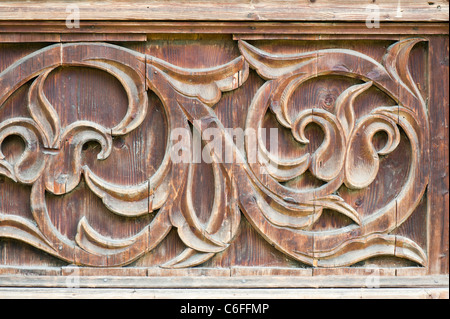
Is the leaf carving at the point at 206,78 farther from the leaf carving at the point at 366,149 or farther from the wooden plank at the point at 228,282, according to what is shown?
the wooden plank at the point at 228,282

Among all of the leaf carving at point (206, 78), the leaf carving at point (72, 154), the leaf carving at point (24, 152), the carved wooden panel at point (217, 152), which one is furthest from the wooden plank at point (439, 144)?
the leaf carving at point (24, 152)

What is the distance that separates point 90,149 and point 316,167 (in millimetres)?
651

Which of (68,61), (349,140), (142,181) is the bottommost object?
(142,181)

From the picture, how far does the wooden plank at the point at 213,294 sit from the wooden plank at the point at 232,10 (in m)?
0.77

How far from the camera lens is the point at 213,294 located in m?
1.53

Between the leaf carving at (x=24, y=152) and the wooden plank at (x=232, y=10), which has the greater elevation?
the wooden plank at (x=232, y=10)

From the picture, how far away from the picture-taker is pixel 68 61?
4.99 ft

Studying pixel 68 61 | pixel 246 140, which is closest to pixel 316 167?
pixel 246 140

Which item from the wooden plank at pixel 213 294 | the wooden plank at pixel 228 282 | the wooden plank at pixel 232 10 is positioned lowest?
the wooden plank at pixel 213 294

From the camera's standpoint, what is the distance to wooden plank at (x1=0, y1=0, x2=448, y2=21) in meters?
1.50

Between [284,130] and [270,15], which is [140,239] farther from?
[270,15]

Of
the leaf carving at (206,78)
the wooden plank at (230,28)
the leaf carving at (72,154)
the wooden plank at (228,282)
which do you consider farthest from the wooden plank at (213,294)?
the wooden plank at (230,28)

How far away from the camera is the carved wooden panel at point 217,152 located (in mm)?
1526

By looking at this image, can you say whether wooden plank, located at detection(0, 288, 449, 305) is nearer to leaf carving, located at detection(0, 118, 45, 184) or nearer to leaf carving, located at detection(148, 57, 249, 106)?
leaf carving, located at detection(0, 118, 45, 184)
